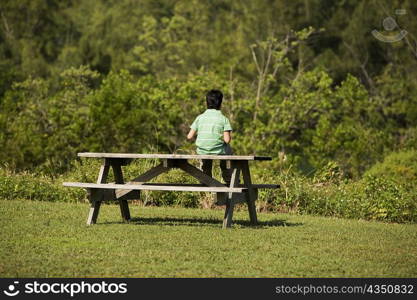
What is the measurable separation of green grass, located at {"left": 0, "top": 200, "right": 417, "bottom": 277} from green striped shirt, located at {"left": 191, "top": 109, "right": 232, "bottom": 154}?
889mm

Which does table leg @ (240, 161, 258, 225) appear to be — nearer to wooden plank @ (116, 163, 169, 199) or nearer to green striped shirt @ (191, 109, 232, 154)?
green striped shirt @ (191, 109, 232, 154)

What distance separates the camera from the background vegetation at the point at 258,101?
1462cm

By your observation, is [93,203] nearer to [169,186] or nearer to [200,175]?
[169,186]

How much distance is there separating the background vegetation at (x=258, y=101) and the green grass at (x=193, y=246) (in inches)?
83.0

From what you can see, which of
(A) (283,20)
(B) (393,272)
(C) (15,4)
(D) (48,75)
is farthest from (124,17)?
→ (B) (393,272)

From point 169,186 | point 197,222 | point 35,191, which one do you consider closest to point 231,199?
point 169,186

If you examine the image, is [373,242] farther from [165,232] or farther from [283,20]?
[283,20]

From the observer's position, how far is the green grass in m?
7.95

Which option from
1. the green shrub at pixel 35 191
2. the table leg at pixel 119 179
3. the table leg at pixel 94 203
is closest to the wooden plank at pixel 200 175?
the table leg at pixel 119 179

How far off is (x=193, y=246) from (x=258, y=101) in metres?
20.7

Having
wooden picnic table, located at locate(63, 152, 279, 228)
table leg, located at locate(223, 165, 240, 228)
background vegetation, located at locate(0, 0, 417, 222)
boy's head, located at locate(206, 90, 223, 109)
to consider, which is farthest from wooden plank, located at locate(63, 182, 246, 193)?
background vegetation, located at locate(0, 0, 417, 222)

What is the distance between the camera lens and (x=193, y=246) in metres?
9.20

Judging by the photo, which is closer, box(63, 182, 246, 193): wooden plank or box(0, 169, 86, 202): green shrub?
box(63, 182, 246, 193): wooden plank

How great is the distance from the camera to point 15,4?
48781 millimetres
